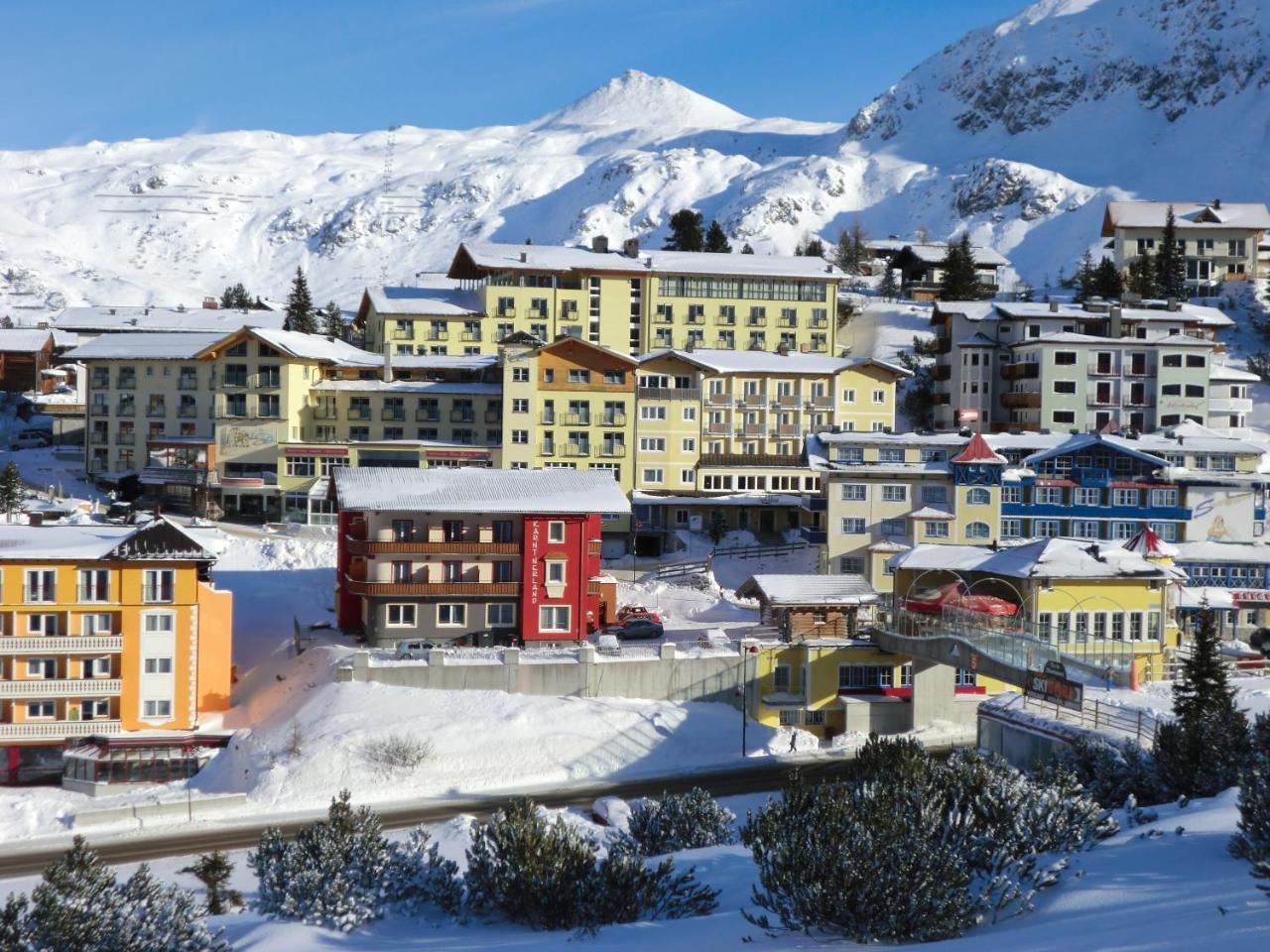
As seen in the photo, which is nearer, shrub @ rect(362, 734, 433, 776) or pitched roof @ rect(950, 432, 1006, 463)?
shrub @ rect(362, 734, 433, 776)

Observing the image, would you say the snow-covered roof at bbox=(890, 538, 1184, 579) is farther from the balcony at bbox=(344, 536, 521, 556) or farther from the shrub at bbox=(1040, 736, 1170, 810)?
the shrub at bbox=(1040, 736, 1170, 810)

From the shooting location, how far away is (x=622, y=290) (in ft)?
356

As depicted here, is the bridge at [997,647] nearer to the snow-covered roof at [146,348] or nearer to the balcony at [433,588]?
the balcony at [433,588]

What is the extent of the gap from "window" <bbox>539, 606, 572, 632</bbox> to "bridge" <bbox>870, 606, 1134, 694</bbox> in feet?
41.5

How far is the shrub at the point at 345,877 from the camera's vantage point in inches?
1195

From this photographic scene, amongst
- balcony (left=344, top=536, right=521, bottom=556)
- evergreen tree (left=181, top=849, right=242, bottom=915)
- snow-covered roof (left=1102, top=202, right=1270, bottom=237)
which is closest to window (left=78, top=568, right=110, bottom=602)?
balcony (left=344, top=536, right=521, bottom=556)

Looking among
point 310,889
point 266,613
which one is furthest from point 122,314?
point 310,889

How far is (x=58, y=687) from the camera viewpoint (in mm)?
53969

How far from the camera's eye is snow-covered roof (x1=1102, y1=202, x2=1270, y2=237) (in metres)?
139

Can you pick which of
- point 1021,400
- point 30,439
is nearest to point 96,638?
point 30,439

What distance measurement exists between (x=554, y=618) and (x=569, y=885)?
32.3 meters

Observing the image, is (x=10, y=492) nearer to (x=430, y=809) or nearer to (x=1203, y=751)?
(x=430, y=809)

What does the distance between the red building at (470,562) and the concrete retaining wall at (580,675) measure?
4859 millimetres

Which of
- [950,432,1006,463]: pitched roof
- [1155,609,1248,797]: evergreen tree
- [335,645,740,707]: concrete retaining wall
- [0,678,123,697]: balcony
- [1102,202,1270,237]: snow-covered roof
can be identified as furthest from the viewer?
[1102,202,1270,237]: snow-covered roof
